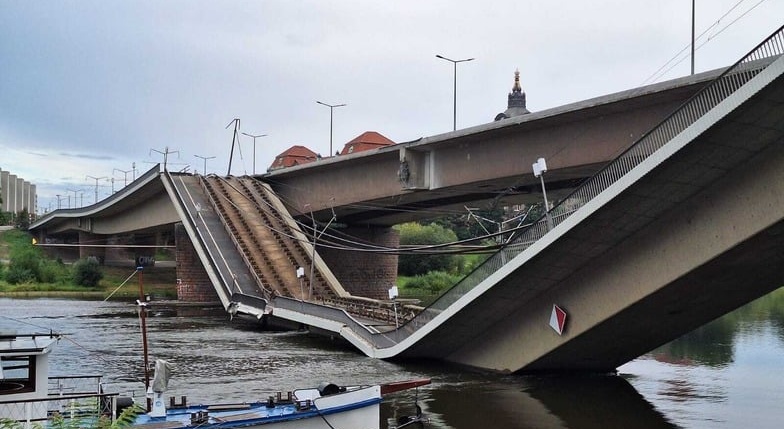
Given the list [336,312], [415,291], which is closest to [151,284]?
[415,291]

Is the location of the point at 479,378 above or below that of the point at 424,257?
below

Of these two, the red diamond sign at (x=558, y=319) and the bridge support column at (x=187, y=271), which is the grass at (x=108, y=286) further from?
the red diamond sign at (x=558, y=319)

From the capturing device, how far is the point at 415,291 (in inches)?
2960

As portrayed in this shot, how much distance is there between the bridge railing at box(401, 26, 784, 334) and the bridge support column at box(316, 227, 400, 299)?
34.9 m

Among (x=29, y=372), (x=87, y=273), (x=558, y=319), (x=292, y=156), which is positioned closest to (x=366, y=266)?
(x=87, y=273)

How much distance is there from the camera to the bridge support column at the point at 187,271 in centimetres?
5647

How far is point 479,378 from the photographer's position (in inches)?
1033

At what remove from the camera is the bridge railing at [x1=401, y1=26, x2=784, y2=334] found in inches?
739

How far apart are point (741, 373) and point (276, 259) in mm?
26485

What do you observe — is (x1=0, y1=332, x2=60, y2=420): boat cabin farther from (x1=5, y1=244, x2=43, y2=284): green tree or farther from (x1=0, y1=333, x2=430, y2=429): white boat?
(x1=5, y1=244, x2=43, y2=284): green tree

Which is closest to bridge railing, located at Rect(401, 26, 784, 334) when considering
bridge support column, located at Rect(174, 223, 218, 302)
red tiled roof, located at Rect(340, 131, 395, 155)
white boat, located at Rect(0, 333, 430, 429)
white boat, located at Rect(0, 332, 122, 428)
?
white boat, located at Rect(0, 333, 430, 429)

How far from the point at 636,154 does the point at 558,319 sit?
20.2 feet

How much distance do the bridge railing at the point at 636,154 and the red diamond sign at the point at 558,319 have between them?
218 centimetres

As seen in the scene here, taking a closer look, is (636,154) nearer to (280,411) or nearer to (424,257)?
(280,411)
